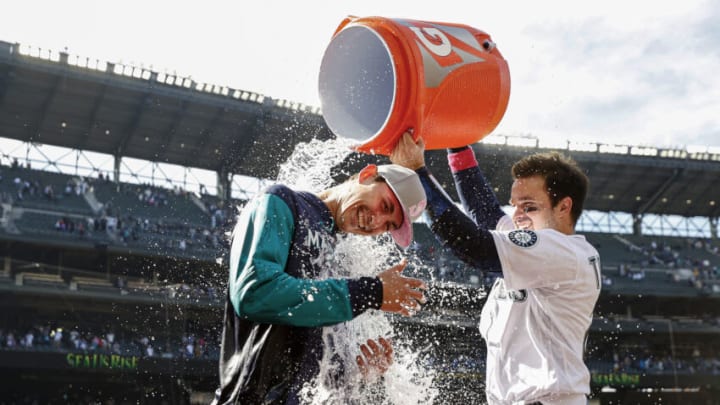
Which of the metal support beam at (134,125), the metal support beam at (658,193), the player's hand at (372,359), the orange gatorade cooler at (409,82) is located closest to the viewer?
the player's hand at (372,359)

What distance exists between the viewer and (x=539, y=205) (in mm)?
4094

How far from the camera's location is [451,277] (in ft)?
108

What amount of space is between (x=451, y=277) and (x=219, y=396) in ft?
100

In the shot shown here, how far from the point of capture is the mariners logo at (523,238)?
359 centimetres

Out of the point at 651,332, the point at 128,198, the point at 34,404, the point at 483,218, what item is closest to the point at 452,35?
the point at 483,218

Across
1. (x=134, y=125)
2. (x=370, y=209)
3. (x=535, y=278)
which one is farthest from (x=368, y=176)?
(x=134, y=125)

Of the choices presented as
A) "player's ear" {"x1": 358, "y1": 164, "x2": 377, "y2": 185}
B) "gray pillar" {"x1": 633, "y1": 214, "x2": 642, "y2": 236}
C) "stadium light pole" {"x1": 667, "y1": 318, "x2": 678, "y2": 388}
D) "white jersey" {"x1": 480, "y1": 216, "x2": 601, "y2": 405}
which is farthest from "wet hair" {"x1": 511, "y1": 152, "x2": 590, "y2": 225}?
"gray pillar" {"x1": 633, "y1": 214, "x2": 642, "y2": 236}

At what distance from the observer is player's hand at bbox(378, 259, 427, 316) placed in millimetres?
2766

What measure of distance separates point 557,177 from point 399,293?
5.40ft

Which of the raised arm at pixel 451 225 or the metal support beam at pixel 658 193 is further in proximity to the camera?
the metal support beam at pixel 658 193

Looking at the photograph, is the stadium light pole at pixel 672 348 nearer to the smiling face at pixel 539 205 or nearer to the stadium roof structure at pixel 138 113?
the stadium roof structure at pixel 138 113

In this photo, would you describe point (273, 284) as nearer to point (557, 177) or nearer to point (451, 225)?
point (451, 225)

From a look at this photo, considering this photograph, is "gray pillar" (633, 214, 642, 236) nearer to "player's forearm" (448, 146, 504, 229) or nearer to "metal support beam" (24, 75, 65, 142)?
"metal support beam" (24, 75, 65, 142)

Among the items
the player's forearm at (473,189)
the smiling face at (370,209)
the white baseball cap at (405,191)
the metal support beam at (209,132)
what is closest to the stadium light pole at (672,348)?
the metal support beam at (209,132)
